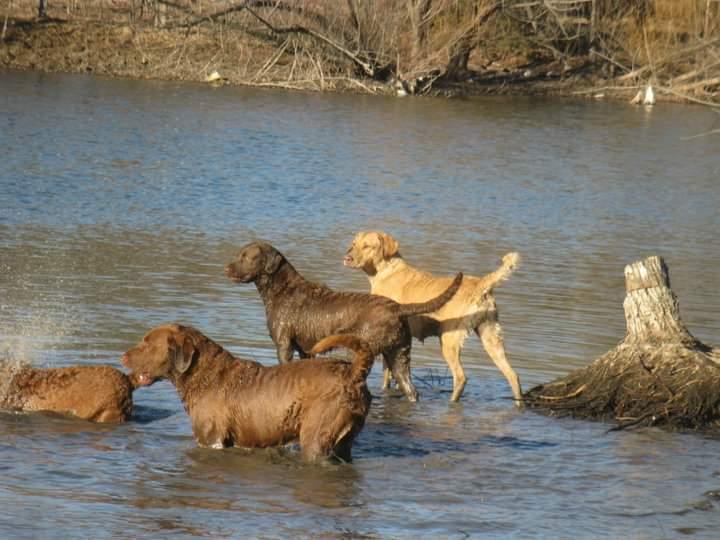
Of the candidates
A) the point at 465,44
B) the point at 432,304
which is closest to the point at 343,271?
the point at 432,304

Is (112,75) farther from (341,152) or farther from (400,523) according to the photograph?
(400,523)

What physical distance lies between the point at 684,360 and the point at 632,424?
2.22ft

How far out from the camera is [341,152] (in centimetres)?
2697

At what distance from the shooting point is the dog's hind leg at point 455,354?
1056cm

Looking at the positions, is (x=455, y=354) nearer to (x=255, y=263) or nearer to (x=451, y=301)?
(x=451, y=301)

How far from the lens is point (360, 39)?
38.5 meters

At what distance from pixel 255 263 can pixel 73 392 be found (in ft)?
6.16

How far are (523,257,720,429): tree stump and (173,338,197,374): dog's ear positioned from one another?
10.3 ft

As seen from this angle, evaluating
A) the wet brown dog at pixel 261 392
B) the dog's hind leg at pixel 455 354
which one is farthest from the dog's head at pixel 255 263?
the wet brown dog at pixel 261 392

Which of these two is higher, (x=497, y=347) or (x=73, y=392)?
(x=497, y=347)

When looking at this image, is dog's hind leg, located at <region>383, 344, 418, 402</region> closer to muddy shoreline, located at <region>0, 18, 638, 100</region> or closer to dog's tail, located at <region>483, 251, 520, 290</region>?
dog's tail, located at <region>483, 251, 520, 290</region>

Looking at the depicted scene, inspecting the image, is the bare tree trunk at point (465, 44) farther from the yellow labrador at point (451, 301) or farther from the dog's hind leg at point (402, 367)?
the dog's hind leg at point (402, 367)

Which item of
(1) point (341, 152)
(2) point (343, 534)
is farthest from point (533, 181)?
(2) point (343, 534)

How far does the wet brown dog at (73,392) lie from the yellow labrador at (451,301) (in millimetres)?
2577
